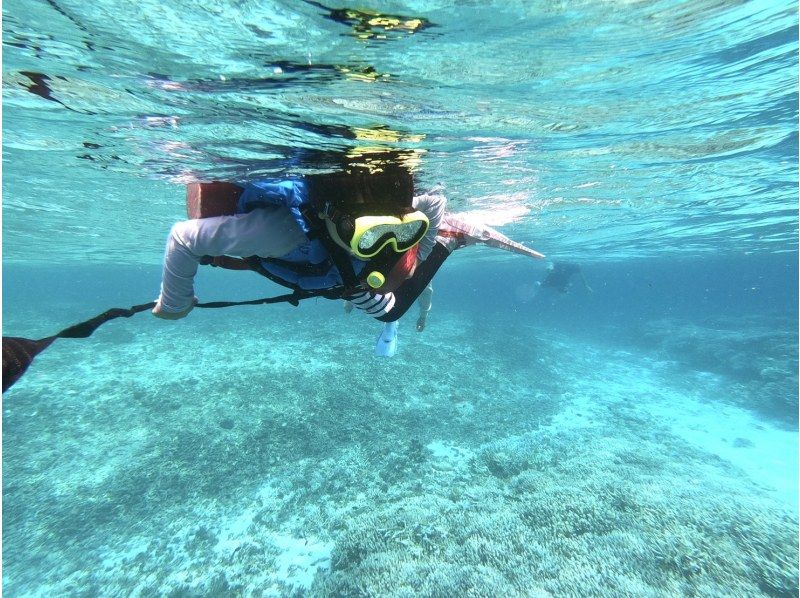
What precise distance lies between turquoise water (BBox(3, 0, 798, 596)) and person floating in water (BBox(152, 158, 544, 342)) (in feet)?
7.47

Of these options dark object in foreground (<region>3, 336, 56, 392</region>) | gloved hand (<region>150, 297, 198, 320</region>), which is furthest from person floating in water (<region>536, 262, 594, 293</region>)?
dark object in foreground (<region>3, 336, 56, 392</region>)

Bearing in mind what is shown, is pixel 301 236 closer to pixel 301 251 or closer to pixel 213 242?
pixel 301 251

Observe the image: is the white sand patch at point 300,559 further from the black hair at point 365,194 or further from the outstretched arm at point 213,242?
the black hair at point 365,194

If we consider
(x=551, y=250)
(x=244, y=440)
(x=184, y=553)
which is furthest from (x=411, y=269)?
(x=551, y=250)

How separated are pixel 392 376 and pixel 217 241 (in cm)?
1488

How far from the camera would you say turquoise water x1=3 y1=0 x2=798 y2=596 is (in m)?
4.99

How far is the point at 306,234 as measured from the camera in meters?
3.62

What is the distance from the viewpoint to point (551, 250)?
34.9 m

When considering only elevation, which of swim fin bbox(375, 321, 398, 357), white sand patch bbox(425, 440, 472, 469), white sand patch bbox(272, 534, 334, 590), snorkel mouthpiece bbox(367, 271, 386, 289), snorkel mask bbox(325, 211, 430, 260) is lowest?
white sand patch bbox(272, 534, 334, 590)

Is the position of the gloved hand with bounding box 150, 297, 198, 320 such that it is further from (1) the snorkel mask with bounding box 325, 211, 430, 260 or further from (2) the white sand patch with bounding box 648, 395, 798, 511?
(2) the white sand patch with bounding box 648, 395, 798, 511

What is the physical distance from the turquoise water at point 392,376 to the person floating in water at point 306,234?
7.47ft

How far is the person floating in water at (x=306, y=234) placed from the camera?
330cm

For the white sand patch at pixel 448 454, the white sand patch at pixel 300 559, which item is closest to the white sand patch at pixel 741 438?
the white sand patch at pixel 448 454

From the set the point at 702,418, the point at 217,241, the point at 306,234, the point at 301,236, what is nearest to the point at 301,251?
the point at 301,236
